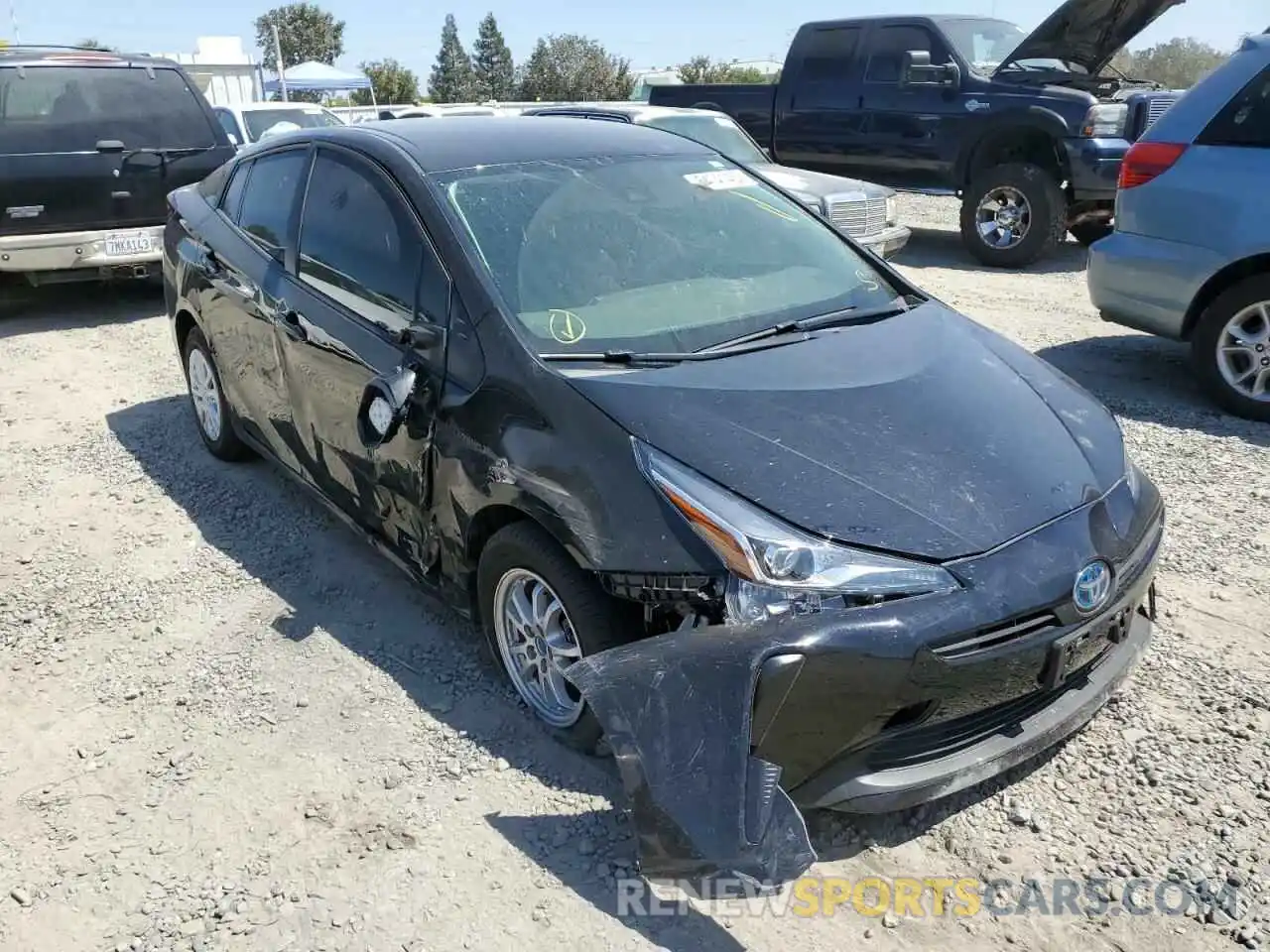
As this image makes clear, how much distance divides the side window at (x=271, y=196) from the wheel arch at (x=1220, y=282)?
4.67m

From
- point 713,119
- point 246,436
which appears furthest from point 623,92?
point 246,436

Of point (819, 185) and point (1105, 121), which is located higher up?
point (1105, 121)

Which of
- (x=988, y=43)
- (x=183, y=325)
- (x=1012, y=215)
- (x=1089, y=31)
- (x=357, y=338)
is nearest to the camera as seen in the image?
(x=357, y=338)

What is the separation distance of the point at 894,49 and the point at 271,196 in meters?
8.21

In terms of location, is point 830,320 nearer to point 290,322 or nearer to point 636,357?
point 636,357

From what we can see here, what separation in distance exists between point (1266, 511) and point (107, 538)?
5073 mm

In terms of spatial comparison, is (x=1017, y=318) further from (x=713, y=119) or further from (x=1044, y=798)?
(x=1044, y=798)

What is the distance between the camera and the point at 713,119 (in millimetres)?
9930

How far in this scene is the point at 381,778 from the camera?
3031 mm

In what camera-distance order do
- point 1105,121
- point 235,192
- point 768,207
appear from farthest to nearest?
point 1105,121 < point 235,192 < point 768,207

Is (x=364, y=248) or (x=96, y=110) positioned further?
(x=96, y=110)

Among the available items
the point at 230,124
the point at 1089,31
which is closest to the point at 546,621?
the point at 1089,31

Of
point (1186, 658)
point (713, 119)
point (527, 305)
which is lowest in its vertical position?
point (1186, 658)

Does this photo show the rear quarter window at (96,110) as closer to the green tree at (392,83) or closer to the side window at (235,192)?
the side window at (235,192)
